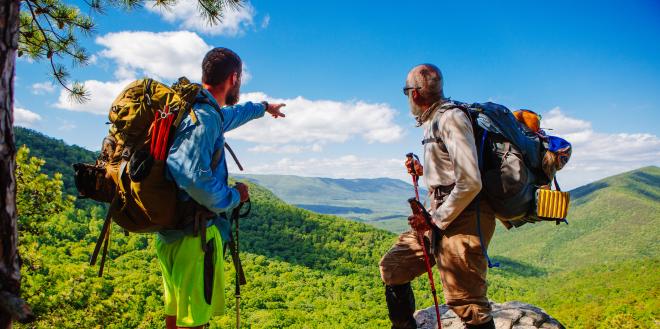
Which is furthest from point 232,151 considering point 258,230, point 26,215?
point 258,230

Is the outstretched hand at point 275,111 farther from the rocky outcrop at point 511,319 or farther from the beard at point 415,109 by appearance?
the rocky outcrop at point 511,319

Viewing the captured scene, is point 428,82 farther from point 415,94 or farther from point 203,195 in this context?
point 203,195

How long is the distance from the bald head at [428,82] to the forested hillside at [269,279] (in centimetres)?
650

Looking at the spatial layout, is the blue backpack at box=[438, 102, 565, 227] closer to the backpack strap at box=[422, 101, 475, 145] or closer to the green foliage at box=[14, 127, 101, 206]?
the backpack strap at box=[422, 101, 475, 145]

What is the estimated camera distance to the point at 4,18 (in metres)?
1.98

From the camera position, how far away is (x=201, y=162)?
8.27 feet

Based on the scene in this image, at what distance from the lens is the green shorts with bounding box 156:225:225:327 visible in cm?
273

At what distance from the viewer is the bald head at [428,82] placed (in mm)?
3367

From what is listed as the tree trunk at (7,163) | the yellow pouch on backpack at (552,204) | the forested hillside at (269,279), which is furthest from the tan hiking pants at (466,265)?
the forested hillside at (269,279)

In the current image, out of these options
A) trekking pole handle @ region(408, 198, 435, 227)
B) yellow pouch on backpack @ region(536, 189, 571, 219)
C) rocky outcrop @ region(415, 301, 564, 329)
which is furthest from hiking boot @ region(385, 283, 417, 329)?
rocky outcrop @ region(415, 301, 564, 329)

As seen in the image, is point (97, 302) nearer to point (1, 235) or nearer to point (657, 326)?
point (1, 235)

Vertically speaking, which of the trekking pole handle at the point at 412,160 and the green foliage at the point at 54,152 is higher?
the green foliage at the point at 54,152

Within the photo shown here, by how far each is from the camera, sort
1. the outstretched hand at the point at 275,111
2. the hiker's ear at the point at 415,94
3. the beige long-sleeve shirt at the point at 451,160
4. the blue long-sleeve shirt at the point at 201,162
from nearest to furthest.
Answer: the blue long-sleeve shirt at the point at 201,162 → the beige long-sleeve shirt at the point at 451,160 → the hiker's ear at the point at 415,94 → the outstretched hand at the point at 275,111

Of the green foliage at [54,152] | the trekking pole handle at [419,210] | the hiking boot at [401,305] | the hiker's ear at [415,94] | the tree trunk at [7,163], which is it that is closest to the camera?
the tree trunk at [7,163]
